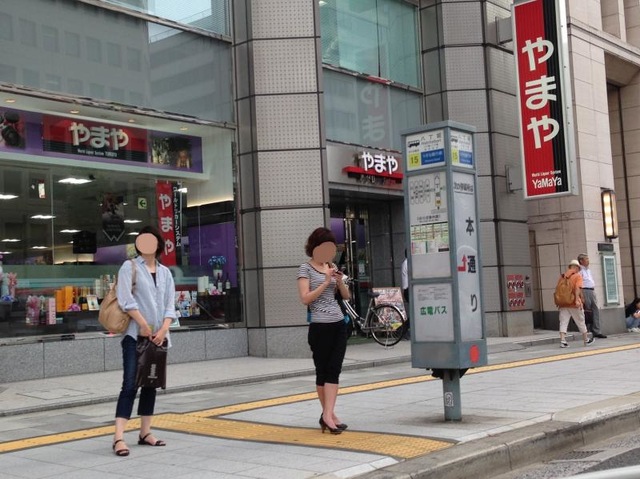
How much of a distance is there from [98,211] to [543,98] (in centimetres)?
964

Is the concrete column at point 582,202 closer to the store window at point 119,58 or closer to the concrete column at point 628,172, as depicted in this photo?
the concrete column at point 628,172

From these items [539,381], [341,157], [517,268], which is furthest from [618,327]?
[539,381]

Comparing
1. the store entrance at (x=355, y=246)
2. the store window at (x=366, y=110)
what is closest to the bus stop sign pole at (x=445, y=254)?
the store window at (x=366, y=110)

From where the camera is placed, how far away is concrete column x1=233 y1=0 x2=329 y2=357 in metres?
13.5

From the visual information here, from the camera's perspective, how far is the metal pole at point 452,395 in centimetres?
663

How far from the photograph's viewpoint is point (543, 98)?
16547 millimetres

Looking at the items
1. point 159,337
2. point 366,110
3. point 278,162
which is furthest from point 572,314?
point 159,337

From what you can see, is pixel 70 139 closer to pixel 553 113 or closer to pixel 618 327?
pixel 553 113

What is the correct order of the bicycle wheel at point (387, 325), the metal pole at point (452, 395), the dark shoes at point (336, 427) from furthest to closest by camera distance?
the bicycle wheel at point (387, 325)
the metal pole at point (452, 395)
the dark shoes at point (336, 427)

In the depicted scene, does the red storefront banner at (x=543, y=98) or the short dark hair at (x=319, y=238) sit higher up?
the red storefront banner at (x=543, y=98)

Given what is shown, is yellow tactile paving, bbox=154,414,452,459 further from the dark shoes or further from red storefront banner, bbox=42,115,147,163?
red storefront banner, bbox=42,115,147,163

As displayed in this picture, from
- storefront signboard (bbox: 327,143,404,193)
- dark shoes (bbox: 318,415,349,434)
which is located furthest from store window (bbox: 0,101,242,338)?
dark shoes (bbox: 318,415,349,434)

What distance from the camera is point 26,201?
1164cm

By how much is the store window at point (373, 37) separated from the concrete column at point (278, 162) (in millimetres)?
1826
